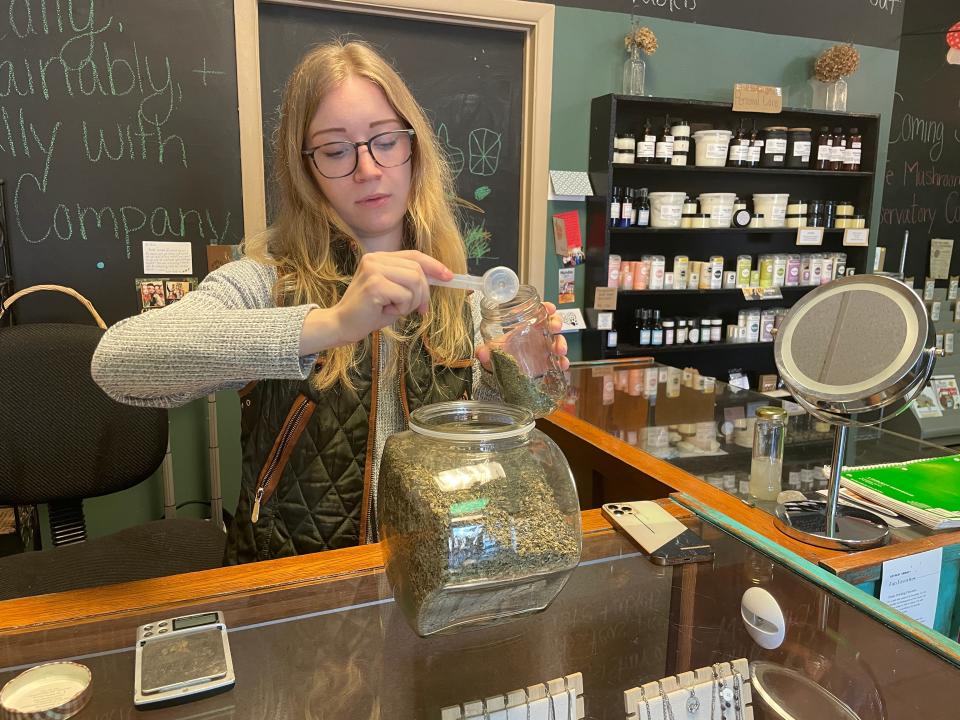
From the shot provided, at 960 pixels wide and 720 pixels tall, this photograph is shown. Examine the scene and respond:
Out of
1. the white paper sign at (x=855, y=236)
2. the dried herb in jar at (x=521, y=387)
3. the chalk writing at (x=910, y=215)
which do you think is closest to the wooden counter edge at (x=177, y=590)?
the dried herb in jar at (x=521, y=387)

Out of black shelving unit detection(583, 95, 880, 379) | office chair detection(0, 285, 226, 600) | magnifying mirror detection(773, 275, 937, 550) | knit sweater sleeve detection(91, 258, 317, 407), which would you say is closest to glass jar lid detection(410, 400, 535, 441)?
knit sweater sleeve detection(91, 258, 317, 407)

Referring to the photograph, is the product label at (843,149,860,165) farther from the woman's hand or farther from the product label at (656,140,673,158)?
the woman's hand

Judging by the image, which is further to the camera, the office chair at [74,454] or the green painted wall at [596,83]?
the green painted wall at [596,83]

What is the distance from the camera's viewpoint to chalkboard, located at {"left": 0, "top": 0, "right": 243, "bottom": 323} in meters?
2.42

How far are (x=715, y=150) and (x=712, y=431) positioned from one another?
2.06 metres

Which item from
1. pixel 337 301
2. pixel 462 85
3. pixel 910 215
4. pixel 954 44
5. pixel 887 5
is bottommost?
pixel 337 301

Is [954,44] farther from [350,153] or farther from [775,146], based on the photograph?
[350,153]

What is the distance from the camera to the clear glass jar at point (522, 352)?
0.89 m

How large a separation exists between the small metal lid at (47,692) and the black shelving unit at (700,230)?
2824 millimetres

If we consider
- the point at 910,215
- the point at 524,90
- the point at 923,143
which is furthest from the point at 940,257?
the point at 524,90

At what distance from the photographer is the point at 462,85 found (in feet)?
9.97

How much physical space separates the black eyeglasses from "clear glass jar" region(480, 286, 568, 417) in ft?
1.58

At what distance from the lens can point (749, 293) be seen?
11.3 ft

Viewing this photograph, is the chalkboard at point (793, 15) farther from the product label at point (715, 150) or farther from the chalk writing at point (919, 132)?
the product label at point (715, 150)
